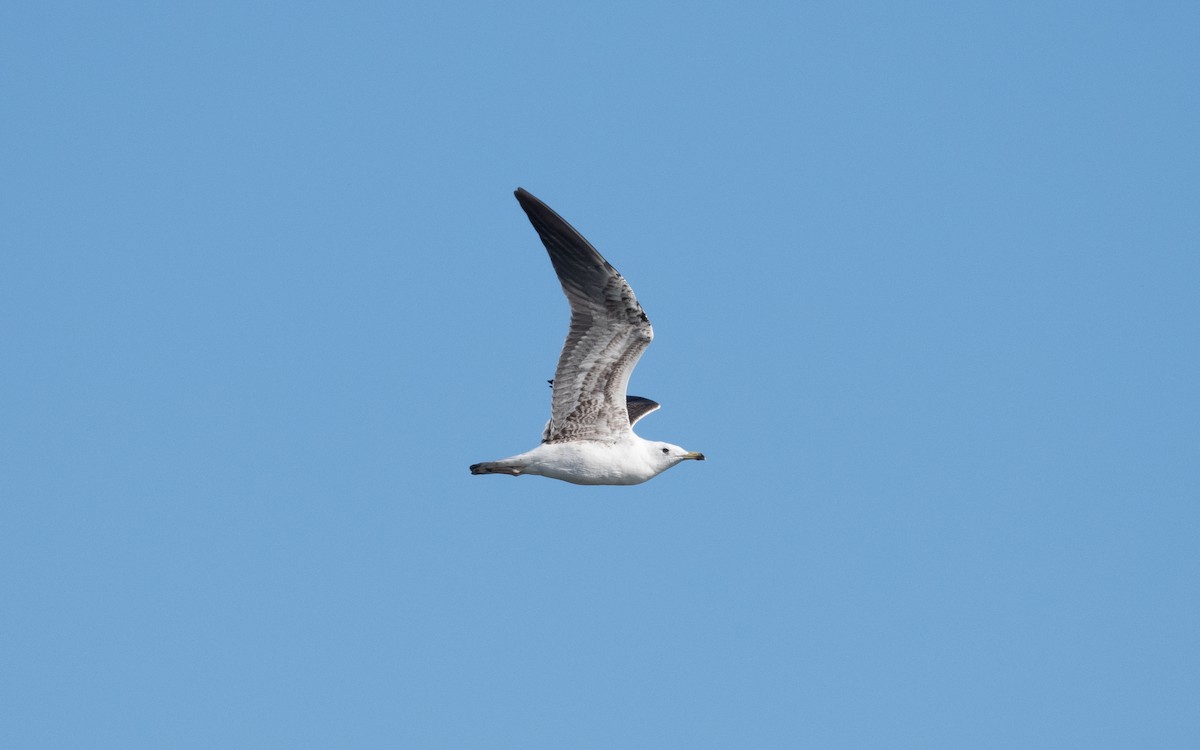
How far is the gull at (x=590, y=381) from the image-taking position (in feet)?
96.8

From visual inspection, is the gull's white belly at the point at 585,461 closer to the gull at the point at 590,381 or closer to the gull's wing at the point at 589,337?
the gull at the point at 590,381

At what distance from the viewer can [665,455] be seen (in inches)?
1241

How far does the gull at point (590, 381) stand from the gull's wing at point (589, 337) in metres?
0.02

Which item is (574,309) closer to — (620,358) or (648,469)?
(620,358)

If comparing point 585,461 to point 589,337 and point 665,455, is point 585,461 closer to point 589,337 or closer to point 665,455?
point 665,455

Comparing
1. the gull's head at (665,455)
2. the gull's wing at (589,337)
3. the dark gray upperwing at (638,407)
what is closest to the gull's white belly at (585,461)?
the gull's wing at (589,337)

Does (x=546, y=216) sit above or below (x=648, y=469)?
above

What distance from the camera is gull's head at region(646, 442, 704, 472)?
31.4 m

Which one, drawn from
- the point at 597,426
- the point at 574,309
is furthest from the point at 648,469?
the point at 574,309

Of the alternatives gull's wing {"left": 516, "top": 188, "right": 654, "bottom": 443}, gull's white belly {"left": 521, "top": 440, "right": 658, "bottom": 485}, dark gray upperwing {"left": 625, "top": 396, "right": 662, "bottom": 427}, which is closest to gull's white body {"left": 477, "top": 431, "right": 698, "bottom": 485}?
gull's white belly {"left": 521, "top": 440, "right": 658, "bottom": 485}

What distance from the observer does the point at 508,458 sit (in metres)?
30.9

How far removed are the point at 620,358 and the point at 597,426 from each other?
1401mm

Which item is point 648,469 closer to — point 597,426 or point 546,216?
point 597,426

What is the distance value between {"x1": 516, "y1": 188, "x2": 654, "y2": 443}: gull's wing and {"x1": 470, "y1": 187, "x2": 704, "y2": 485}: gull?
16 mm
